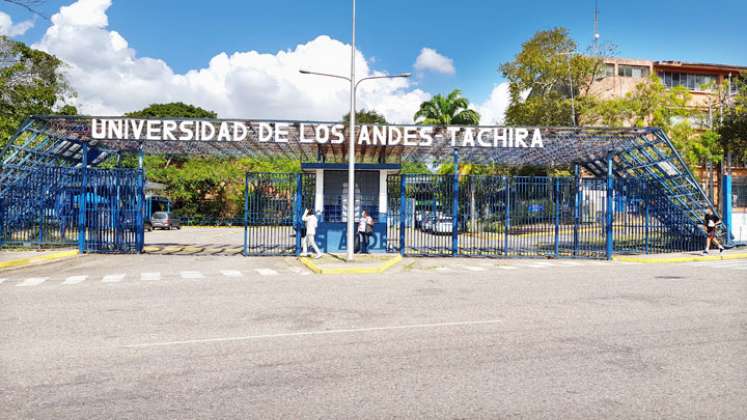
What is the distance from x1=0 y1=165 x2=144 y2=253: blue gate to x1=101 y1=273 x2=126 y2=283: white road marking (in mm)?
6536

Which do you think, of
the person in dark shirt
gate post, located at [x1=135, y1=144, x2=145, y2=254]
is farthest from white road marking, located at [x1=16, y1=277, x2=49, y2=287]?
the person in dark shirt

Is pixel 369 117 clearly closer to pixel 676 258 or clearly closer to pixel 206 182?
pixel 206 182

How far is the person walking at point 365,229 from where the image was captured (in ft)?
63.8

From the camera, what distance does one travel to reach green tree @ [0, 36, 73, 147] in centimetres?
3016

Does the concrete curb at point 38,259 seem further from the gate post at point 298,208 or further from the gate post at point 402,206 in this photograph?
the gate post at point 402,206

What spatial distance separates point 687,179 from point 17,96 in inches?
1305

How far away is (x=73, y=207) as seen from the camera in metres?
20.9

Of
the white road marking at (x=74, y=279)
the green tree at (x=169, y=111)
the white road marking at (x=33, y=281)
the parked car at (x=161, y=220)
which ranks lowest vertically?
the white road marking at (x=74, y=279)

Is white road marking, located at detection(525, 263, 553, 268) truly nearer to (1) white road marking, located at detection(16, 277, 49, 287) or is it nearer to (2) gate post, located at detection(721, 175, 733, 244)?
(2) gate post, located at detection(721, 175, 733, 244)

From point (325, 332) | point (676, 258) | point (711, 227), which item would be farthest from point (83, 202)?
point (711, 227)

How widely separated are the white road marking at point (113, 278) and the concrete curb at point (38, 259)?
12.4 ft

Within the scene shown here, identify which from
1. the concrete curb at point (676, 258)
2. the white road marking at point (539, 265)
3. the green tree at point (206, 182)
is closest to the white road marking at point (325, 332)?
the white road marking at point (539, 265)

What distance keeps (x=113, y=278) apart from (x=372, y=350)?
9.45 meters

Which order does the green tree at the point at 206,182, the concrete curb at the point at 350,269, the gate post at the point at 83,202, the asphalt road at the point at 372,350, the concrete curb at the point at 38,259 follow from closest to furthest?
the asphalt road at the point at 372,350 → the concrete curb at the point at 350,269 → the concrete curb at the point at 38,259 → the gate post at the point at 83,202 → the green tree at the point at 206,182
